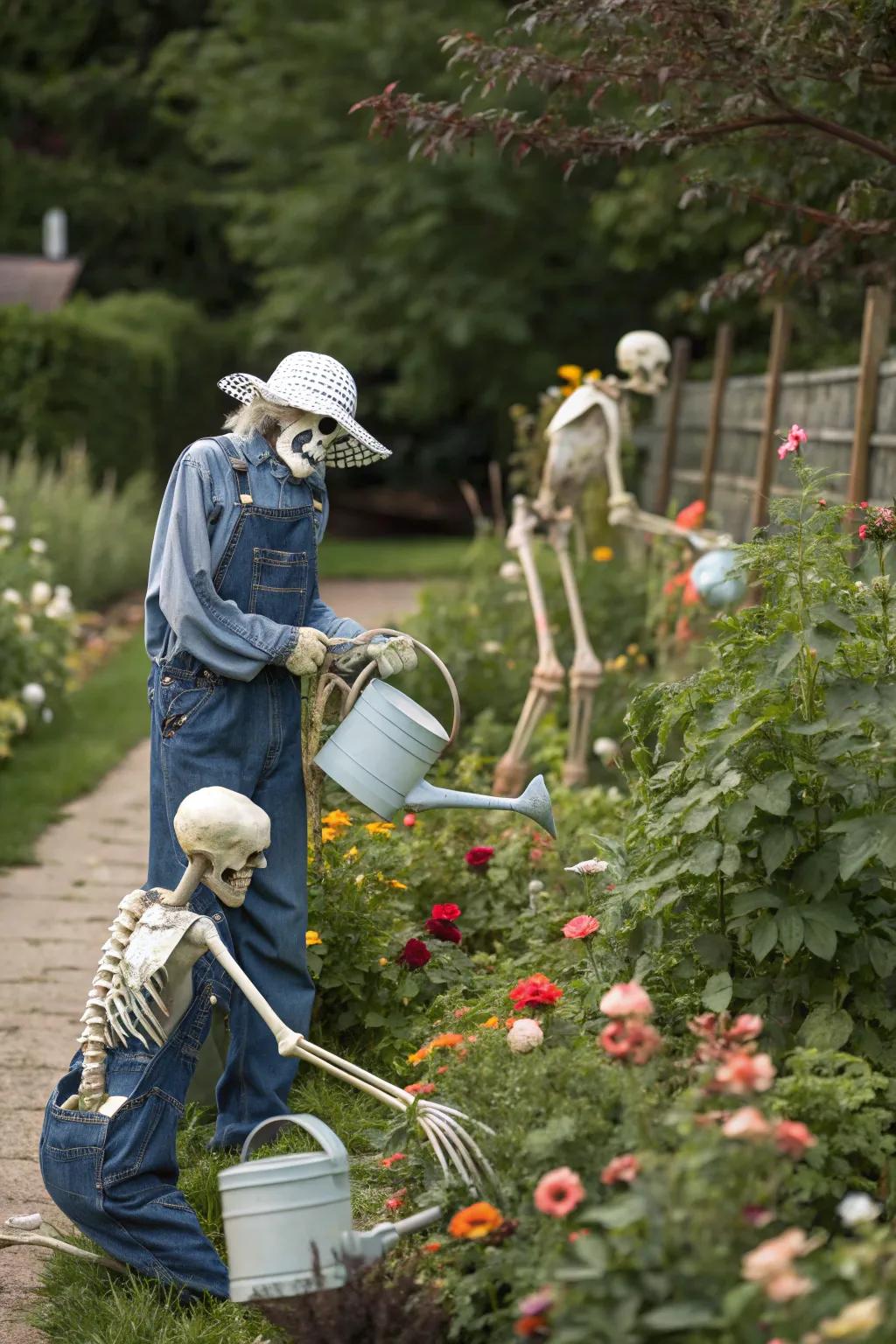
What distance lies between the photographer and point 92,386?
14539 mm

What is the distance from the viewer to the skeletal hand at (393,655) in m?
3.55

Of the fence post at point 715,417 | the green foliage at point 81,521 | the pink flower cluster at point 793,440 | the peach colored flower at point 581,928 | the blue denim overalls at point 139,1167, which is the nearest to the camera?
the blue denim overalls at point 139,1167

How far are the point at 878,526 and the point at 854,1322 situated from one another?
70.6 inches

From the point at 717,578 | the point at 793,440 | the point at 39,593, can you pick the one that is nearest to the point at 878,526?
the point at 793,440

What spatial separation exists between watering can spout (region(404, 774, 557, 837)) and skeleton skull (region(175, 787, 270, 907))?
0.60 meters

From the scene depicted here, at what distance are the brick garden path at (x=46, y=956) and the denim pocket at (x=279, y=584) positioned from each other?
140 cm

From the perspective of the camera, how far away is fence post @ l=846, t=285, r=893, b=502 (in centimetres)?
624

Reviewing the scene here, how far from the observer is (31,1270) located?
10.7 ft

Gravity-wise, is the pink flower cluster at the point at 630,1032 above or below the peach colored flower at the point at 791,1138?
above

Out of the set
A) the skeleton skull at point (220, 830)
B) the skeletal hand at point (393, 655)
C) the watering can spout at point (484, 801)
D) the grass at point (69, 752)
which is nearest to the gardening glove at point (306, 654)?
the skeletal hand at point (393, 655)

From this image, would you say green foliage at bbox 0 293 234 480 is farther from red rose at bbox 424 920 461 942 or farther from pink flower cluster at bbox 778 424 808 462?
pink flower cluster at bbox 778 424 808 462

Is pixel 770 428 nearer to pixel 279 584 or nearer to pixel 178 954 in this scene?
pixel 279 584

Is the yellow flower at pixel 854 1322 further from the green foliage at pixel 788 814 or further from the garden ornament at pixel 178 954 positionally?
the garden ornament at pixel 178 954

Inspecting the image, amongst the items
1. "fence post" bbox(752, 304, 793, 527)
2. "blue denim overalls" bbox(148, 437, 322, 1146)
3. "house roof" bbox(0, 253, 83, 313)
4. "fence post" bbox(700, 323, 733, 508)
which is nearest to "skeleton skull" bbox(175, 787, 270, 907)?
"blue denim overalls" bbox(148, 437, 322, 1146)
